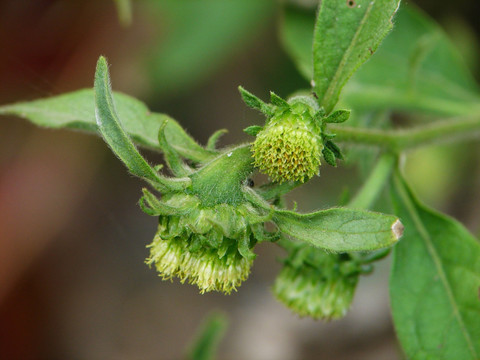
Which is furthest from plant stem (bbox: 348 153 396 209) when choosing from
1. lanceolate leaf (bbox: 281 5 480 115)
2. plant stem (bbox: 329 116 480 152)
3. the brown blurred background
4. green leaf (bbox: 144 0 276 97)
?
green leaf (bbox: 144 0 276 97)

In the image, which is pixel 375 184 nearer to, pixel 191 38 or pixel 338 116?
pixel 338 116

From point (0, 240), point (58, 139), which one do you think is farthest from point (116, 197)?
point (0, 240)

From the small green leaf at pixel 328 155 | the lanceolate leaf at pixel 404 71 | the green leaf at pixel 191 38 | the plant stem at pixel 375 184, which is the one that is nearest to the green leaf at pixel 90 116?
the small green leaf at pixel 328 155

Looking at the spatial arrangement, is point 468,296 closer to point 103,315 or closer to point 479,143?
point 479,143

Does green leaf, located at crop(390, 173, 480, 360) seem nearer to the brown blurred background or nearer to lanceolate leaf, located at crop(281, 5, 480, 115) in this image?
lanceolate leaf, located at crop(281, 5, 480, 115)

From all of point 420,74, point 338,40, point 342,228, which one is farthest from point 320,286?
point 420,74

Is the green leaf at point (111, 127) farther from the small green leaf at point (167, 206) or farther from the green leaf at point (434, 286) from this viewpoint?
the green leaf at point (434, 286)
